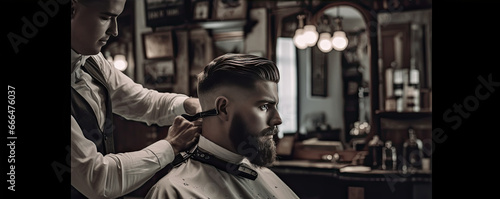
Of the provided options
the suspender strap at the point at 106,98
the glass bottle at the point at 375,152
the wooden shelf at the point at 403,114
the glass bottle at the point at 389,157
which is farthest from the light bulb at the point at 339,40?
the suspender strap at the point at 106,98

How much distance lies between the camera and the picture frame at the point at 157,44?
97.4 inches

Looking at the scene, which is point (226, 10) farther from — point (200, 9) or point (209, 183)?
point (209, 183)

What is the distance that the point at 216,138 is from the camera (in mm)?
1680

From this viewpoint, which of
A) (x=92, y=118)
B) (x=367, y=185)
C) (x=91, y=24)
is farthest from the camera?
(x=367, y=185)

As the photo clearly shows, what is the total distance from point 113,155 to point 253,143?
0.45m

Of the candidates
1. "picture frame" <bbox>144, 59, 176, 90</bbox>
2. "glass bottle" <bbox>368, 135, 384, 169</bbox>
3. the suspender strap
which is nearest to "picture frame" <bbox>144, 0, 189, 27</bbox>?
"picture frame" <bbox>144, 59, 176, 90</bbox>

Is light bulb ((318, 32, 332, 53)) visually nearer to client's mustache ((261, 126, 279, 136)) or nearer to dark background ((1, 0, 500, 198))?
dark background ((1, 0, 500, 198))

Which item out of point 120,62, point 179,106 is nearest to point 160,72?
point 120,62

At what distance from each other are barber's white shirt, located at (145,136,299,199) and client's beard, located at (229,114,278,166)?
42 mm

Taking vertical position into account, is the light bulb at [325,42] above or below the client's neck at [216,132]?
above

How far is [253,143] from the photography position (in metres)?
1.65

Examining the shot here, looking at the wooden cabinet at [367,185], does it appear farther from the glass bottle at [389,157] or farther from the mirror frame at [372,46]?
the mirror frame at [372,46]
